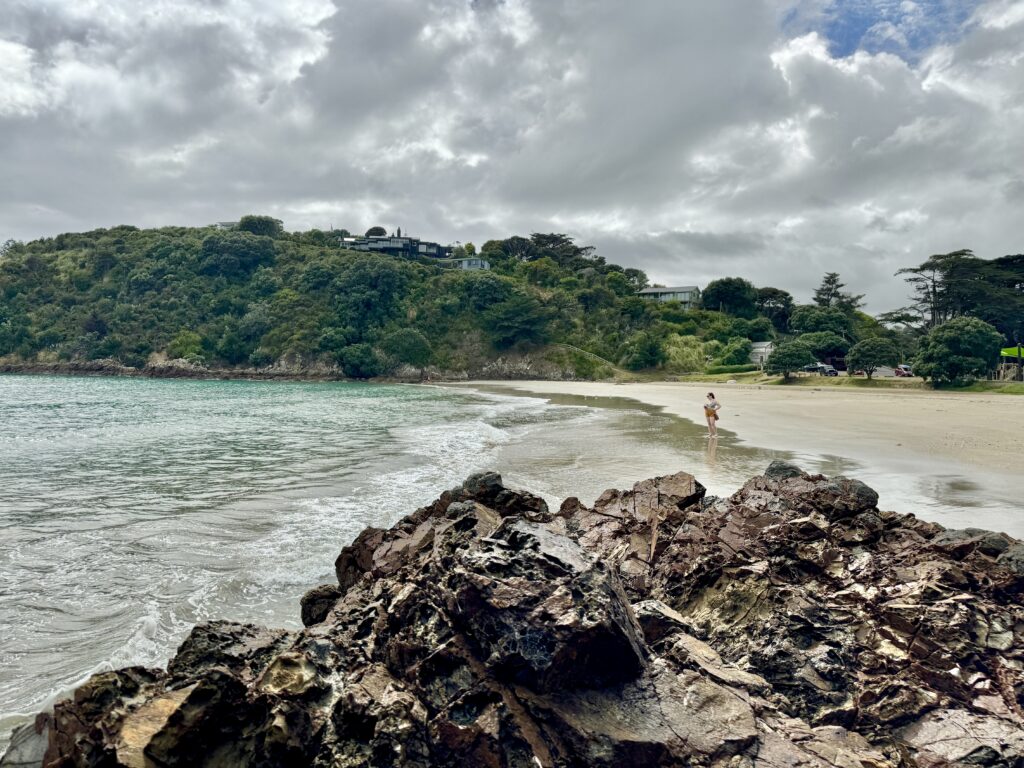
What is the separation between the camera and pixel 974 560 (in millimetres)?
5371

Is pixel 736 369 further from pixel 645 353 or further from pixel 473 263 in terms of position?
pixel 473 263

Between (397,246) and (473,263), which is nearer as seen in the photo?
(473,263)

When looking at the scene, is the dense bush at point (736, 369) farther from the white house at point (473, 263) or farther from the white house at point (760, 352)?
the white house at point (473, 263)

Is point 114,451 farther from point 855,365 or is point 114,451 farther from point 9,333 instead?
point 9,333

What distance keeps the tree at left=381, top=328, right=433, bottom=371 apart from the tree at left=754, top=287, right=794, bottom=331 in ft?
184

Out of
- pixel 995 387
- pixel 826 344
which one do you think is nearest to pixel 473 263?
pixel 826 344

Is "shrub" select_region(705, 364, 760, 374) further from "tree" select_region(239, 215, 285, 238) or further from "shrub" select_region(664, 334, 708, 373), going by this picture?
"tree" select_region(239, 215, 285, 238)

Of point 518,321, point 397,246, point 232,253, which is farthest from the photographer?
point 397,246

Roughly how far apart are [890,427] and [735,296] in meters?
77.3

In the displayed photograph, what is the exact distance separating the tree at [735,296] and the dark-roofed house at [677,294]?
26.4ft

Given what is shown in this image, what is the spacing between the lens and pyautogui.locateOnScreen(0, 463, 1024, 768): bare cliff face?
294 centimetres

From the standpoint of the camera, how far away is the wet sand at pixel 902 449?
412 inches

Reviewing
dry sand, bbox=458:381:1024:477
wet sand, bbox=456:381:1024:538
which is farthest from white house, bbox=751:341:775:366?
wet sand, bbox=456:381:1024:538

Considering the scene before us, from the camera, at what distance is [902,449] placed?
16969mm
